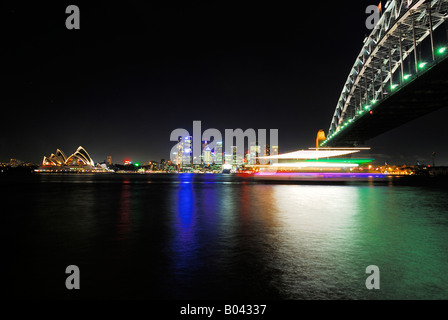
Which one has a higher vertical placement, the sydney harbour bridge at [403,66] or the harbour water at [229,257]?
the sydney harbour bridge at [403,66]

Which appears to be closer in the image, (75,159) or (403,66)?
(403,66)

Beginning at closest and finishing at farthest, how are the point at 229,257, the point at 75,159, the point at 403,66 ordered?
1. the point at 229,257
2. the point at 403,66
3. the point at 75,159

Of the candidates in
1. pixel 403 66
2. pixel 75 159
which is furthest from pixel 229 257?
pixel 75 159

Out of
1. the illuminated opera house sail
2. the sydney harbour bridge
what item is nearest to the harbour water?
the sydney harbour bridge

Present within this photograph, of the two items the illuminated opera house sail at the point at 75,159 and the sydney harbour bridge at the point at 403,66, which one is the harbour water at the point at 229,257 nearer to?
the sydney harbour bridge at the point at 403,66

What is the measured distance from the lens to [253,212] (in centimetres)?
1338

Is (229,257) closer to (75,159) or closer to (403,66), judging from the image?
(403,66)

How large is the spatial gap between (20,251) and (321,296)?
6677mm

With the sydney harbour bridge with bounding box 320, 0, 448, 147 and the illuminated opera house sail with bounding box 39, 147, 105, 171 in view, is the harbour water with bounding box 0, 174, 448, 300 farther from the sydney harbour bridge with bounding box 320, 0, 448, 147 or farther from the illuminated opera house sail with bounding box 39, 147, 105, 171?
the illuminated opera house sail with bounding box 39, 147, 105, 171

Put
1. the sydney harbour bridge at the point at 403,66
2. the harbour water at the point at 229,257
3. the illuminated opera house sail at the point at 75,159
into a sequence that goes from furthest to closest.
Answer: the illuminated opera house sail at the point at 75,159 → the sydney harbour bridge at the point at 403,66 → the harbour water at the point at 229,257

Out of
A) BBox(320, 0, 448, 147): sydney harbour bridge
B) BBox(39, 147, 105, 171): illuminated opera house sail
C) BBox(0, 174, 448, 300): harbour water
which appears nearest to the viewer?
BBox(0, 174, 448, 300): harbour water

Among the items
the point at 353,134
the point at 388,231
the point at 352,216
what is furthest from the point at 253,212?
the point at 353,134

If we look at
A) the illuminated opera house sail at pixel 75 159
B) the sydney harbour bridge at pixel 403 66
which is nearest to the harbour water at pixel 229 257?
the sydney harbour bridge at pixel 403 66
